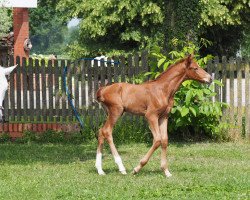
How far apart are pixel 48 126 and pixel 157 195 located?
24.5 ft

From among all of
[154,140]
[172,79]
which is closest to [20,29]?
[172,79]

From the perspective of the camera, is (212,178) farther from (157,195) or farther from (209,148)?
(209,148)

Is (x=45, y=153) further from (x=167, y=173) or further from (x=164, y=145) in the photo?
(x=167, y=173)

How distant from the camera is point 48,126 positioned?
16188 mm

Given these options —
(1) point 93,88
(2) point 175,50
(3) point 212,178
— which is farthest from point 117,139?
(3) point 212,178

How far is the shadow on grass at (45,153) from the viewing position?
→ 1309 cm

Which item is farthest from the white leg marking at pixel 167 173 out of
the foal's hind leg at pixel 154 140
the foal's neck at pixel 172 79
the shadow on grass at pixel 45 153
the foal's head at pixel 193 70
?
the shadow on grass at pixel 45 153

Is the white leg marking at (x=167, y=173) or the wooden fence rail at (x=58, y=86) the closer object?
the white leg marking at (x=167, y=173)

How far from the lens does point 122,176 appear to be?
11.0 meters

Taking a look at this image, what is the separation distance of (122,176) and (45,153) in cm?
356

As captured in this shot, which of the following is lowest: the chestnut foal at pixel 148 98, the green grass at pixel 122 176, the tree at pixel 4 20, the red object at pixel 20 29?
the green grass at pixel 122 176

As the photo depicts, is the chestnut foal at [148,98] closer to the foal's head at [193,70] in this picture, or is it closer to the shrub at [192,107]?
the foal's head at [193,70]

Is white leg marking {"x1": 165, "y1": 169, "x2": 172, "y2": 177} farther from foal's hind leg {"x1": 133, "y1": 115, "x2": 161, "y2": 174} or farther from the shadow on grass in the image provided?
the shadow on grass

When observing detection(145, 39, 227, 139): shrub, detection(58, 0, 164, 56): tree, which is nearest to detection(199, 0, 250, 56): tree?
detection(58, 0, 164, 56): tree
